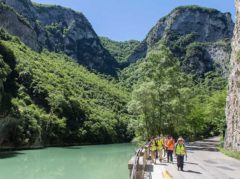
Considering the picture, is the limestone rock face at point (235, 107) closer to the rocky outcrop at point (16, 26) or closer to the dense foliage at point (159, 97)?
the dense foliage at point (159, 97)

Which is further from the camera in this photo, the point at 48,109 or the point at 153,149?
the point at 48,109

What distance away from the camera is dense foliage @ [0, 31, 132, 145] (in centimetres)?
8938

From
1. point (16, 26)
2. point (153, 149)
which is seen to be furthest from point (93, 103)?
point (153, 149)

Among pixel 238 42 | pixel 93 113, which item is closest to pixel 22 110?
pixel 93 113

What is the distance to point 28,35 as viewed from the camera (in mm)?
166625

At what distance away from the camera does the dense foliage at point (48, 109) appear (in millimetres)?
89375

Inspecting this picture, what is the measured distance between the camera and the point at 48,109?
11019cm

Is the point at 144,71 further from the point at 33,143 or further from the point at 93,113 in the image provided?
the point at 93,113

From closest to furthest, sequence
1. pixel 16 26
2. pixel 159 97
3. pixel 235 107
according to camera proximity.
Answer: pixel 235 107 → pixel 159 97 → pixel 16 26

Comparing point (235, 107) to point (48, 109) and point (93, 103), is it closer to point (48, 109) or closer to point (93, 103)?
point (48, 109)

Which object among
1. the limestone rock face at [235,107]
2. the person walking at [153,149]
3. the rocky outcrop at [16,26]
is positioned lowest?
the person walking at [153,149]

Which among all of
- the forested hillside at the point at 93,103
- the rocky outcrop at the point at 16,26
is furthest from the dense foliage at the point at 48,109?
the rocky outcrop at the point at 16,26

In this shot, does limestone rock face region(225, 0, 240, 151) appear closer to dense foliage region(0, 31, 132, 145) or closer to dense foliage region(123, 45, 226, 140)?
dense foliage region(123, 45, 226, 140)

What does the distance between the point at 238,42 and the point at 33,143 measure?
57.3 metres
